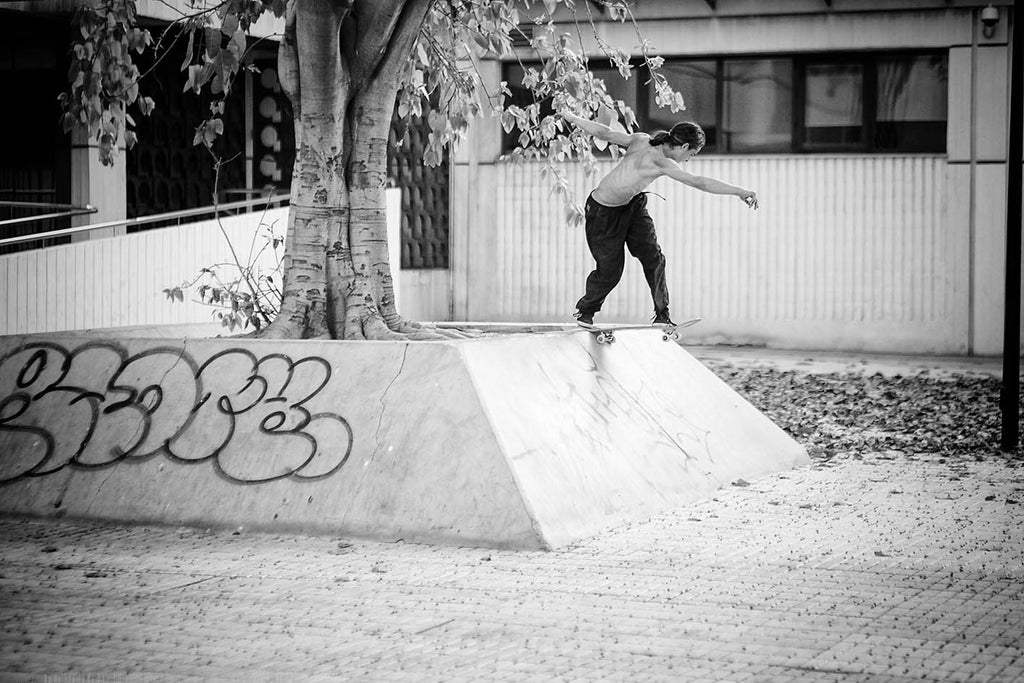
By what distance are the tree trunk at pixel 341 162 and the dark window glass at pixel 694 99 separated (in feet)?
41.0

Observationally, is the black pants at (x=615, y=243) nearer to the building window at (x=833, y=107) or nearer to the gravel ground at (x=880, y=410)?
the gravel ground at (x=880, y=410)

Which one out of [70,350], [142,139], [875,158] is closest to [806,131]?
[875,158]

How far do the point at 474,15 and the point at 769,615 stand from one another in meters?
7.22

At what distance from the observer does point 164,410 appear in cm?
872

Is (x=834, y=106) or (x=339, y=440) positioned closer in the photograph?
(x=339, y=440)

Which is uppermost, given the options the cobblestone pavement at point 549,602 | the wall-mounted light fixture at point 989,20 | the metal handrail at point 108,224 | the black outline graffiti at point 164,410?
the wall-mounted light fixture at point 989,20

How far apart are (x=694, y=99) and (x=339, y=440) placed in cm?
1533

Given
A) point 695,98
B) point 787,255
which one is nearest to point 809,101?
point 695,98

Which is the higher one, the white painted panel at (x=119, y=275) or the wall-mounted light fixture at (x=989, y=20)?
the wall-mounted light fixture at (x=989, y=20)

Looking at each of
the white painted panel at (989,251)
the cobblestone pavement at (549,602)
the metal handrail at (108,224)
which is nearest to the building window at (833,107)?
the white painted panel at (989,251)

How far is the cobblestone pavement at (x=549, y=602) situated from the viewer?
16.9 ft

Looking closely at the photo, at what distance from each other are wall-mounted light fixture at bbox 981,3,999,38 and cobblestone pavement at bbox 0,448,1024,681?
13.4m

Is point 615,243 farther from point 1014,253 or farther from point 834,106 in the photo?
point 834,106

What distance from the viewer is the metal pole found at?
11.4 m
